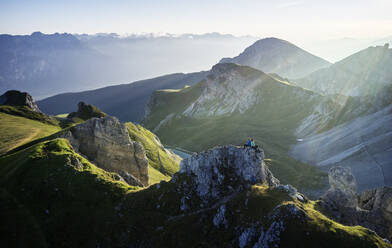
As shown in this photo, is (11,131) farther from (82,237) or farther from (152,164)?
(82,237)

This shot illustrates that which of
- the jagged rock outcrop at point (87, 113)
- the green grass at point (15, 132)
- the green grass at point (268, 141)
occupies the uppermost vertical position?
the green grass at point (15, 132)

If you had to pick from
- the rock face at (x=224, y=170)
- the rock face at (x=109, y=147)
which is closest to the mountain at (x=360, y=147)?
the rock face at (x=224, y=170)

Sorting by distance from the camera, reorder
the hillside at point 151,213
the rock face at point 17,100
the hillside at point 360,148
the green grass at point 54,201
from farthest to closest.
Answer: the rock face at point 17,100, the hillside at point 360,148, the green grass at point 54,201, the hillside at point 151,213

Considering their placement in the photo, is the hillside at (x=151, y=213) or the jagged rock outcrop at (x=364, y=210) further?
the jagged rock outcrop at (x=364, y=210)

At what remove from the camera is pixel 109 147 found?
54.8 meters

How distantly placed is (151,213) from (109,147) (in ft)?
92.2

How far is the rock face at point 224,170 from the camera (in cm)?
3209

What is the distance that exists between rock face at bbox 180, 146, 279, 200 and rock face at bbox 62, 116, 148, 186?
769 inches

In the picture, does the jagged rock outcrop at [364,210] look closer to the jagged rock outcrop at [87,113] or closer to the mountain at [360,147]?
the mountain at [360,147]

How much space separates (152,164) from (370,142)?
A: 81671 millimetres

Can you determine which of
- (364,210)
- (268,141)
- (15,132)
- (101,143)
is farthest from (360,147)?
(15,132)

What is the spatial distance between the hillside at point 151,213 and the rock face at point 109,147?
52.3 ft

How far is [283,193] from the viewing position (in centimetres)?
2839

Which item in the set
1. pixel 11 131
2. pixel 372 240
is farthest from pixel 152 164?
pixel 372 240
